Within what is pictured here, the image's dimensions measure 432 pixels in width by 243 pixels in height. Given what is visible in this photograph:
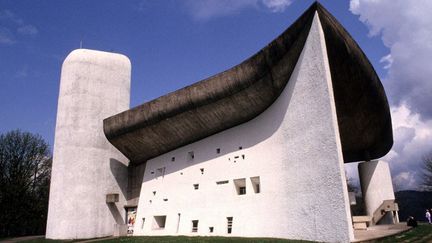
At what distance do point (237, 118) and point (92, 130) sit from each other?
1068cm

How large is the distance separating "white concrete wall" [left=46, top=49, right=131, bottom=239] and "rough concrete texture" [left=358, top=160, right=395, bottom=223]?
1505 cm

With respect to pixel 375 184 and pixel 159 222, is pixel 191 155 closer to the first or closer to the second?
pixel 159 222

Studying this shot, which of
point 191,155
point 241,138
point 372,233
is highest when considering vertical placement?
point 241,138

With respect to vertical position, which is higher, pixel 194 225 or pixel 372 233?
pixel 194 225

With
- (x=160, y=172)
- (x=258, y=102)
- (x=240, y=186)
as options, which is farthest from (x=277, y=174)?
(x=160, y=172)

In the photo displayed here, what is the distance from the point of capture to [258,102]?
1557 centimetres

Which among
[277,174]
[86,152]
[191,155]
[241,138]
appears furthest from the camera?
[86,152]

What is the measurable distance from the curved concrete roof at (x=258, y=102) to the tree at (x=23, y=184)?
14.7 metres

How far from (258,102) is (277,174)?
3.38 metres

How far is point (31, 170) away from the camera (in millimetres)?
33000

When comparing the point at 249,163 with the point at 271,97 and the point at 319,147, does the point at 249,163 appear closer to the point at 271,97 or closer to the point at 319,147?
the point at 271,97

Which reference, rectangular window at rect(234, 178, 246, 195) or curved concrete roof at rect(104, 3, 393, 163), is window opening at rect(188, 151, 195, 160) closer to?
curved concrete roof at rect(104, 3, 393, 163)

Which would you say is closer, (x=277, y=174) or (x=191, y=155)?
(x=277, y=174)

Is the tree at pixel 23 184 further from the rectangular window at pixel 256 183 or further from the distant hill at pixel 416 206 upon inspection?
the distant hill at pixel 416 206
